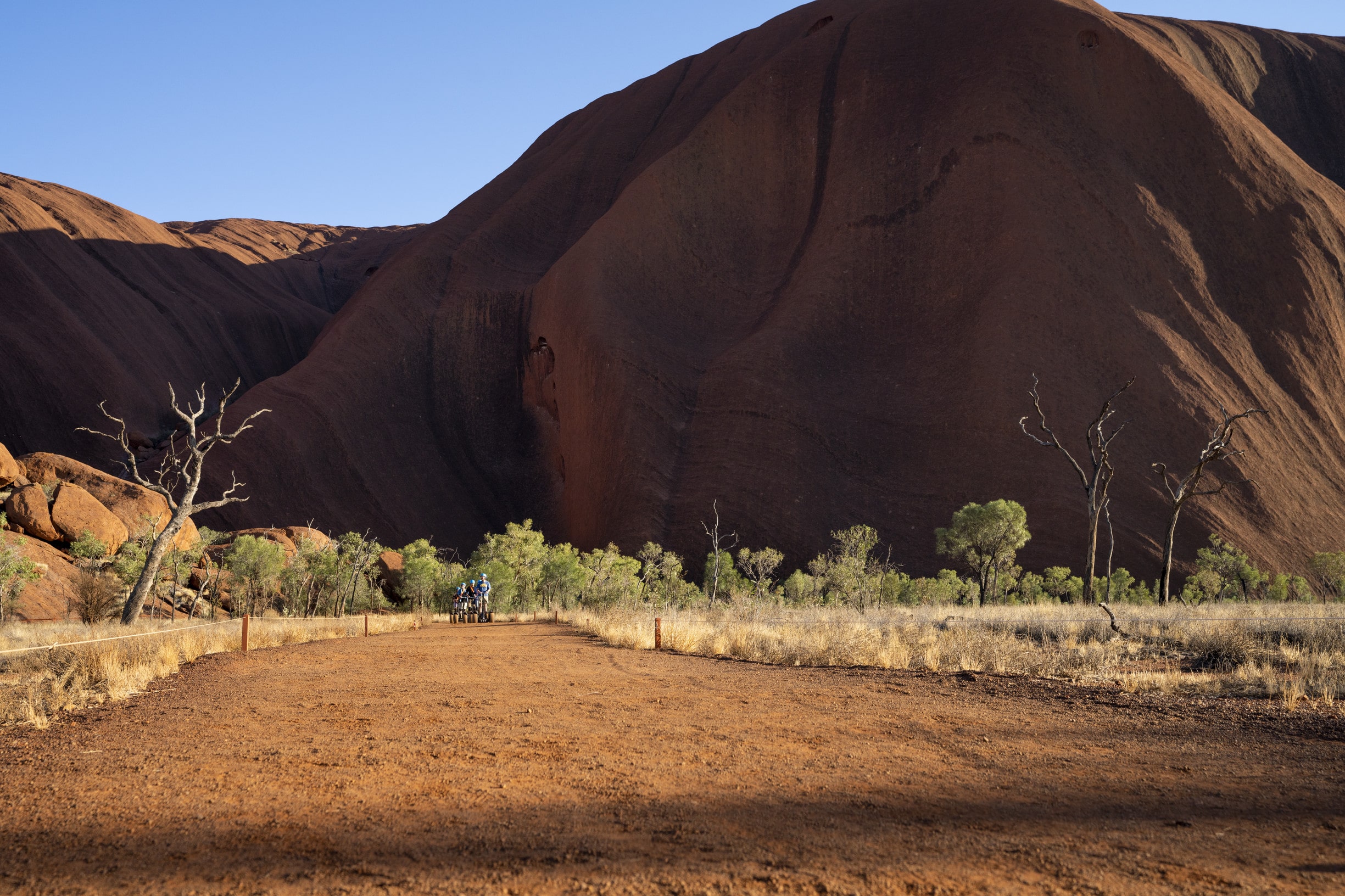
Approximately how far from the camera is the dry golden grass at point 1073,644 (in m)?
10.0

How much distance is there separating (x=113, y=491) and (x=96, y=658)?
30385 mm

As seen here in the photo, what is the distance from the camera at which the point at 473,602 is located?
28641mm

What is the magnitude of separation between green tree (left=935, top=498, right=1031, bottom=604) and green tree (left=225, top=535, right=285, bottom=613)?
28.8 metres

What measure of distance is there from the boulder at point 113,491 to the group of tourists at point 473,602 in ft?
Answer: 44.8

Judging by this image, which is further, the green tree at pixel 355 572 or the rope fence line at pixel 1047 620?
the green tree at pixel 355 572

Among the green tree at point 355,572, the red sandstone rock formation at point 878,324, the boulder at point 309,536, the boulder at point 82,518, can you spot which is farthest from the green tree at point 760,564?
the boulder at point 82,518

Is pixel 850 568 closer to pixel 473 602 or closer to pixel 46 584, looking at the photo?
pixel 473 602

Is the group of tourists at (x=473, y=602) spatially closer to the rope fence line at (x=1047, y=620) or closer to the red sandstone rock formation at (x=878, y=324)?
the rope fence line at (x=1047, y=620)

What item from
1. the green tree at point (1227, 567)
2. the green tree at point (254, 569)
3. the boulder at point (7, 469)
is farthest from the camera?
the green tree at point (1227, 567)

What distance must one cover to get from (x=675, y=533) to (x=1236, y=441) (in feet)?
102

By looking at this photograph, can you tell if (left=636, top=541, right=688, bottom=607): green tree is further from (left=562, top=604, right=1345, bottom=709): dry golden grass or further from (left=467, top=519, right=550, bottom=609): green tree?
(left=562, top=604, right=1345, bottom=709): dry golden grass

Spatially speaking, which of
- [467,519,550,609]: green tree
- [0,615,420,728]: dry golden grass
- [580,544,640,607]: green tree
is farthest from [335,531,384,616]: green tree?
[0,615,420,728]: dry golden grass

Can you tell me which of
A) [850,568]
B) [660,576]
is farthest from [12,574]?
[850,568]

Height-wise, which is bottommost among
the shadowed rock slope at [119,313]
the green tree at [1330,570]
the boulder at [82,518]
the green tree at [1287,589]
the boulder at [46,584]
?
the boulder at [46,584]
